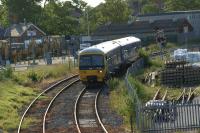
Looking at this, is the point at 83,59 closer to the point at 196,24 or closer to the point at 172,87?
→ the point at 172,87

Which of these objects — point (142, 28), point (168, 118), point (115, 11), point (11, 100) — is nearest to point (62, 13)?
point (115, 11)

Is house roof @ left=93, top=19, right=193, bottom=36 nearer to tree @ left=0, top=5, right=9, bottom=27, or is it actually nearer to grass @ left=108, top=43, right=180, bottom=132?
tree @ left=0, top=5, right=9, bottom=27

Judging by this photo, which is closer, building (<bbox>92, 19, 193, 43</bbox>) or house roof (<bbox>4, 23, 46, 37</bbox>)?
building (<bbox>92, 19, 193, 43</bbox>)

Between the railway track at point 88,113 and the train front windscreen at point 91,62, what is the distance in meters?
1.75

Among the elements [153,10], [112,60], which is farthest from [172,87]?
[153,10]

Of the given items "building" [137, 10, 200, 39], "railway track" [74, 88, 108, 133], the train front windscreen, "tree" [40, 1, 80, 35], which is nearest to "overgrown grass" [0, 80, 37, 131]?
"railway track" [74, 88, 108, 133]

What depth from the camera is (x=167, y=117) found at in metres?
21.2

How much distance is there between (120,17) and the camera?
119m

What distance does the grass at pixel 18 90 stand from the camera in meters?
25.5

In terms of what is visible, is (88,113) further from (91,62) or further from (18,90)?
(91,62)

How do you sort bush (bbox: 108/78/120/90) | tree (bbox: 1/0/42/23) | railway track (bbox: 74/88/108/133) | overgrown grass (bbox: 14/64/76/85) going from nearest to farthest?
railway track (bbox: 74/88/108/133) < bush (bbox: 108/78/120/90) < overgrown grass (bbox: 14/64/76/85) < tree (bbox: 1/0/42/23)

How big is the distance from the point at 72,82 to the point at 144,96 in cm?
936

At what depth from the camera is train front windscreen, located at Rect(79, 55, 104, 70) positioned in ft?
120

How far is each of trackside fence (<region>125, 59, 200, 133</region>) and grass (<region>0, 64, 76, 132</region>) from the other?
5.87 meters
